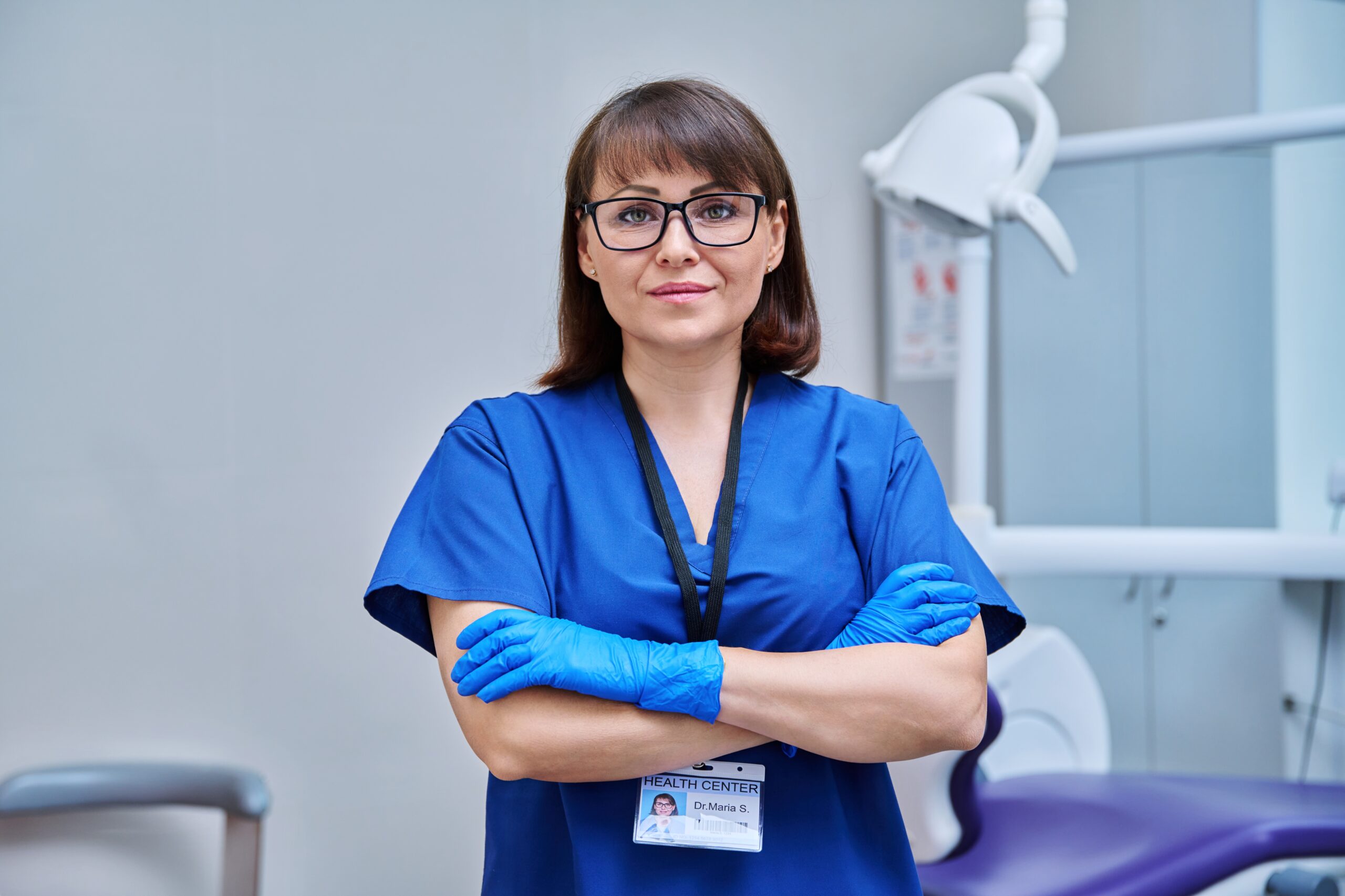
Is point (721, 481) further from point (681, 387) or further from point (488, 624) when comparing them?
point (488, 624)

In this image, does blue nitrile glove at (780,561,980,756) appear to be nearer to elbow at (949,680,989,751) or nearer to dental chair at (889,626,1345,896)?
elbow at (949,680,989,751)

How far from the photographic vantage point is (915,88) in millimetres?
3008

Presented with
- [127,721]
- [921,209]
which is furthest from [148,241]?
[921,209]

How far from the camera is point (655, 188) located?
3.43 feet

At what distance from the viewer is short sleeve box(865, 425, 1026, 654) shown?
108 centimetres

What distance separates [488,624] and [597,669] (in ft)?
0.36

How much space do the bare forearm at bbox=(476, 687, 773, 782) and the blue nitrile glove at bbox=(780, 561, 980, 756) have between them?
0.11 metres

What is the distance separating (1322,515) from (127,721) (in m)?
2.72

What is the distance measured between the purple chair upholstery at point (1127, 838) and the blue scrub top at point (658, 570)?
669mm

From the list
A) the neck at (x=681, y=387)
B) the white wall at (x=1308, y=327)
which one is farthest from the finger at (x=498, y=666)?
the white wall at (x=1308, y=327)

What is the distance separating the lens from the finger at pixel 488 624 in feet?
3.11

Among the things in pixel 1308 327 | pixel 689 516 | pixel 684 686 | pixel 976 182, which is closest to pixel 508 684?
pixel 684 686

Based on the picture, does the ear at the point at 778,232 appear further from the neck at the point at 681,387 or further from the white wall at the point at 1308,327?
the white wall at the point at 1308,327

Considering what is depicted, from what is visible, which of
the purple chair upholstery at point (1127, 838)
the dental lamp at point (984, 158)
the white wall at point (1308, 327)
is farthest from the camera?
the white wall at point (1308, 327)
